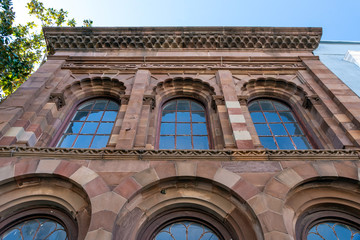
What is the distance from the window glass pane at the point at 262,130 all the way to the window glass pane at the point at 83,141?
15.7ft

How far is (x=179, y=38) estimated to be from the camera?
1122 cm

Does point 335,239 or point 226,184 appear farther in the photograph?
point 226,184

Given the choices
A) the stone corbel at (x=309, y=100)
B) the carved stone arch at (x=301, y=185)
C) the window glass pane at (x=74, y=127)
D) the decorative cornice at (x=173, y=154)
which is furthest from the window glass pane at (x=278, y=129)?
the window glass pane at (x=74, y=127)

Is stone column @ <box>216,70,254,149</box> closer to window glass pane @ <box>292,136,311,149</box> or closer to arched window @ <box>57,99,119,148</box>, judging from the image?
window glass pane @ <box>292,136,311,149</box>

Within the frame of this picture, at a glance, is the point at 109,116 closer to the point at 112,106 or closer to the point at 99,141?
the point at 112,106

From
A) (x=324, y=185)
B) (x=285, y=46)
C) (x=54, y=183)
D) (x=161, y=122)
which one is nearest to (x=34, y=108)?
(x=54, y=183)

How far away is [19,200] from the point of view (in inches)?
216

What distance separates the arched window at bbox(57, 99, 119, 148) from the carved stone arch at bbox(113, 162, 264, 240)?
8.22ft

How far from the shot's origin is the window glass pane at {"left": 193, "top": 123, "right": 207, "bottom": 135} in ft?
26.0

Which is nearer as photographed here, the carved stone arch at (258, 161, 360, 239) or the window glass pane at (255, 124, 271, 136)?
the carved stone arch at (258, 161, 360, 239)

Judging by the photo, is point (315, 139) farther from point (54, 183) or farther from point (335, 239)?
point (54, 183)

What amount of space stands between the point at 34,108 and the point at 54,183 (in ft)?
9.84

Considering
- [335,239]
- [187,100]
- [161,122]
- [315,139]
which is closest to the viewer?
[335,239]

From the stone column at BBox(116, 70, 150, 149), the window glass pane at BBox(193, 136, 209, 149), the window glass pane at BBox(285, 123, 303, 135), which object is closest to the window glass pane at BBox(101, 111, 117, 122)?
the stone column at BBox(116, 70, 150, 149)
